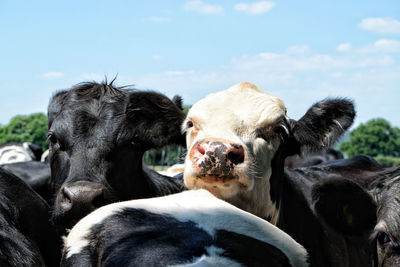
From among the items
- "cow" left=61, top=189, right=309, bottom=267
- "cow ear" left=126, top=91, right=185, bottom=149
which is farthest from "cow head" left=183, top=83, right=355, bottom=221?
"cow" left=61, top=189, right=309, bottom=267

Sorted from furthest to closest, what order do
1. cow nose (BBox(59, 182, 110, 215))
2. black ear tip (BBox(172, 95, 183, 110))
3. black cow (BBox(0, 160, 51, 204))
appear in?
black cow (BBox(0, 160, 51, 204))
black ear tip (BBox(172, 95, 183, 110))
cow nose (BBox(59, 182, 110, 215))

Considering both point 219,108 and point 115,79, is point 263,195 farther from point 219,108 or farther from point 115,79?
point 115,79

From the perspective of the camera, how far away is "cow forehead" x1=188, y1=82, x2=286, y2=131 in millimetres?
3859

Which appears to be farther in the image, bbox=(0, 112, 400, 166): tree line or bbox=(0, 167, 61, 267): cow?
bbox=(0, 112, 400, 166): tree line

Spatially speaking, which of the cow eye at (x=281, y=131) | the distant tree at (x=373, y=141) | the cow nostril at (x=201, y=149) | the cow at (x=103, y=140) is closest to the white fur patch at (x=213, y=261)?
the cow nostril at (x=201, y=149)

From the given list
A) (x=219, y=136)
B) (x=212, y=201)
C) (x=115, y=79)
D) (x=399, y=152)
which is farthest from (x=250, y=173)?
(x=399, y=152)

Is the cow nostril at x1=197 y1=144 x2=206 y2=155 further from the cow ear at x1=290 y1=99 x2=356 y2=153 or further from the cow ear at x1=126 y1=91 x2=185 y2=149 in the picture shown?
the cow ear at x1=290 y1=99 x2=356 y2=153

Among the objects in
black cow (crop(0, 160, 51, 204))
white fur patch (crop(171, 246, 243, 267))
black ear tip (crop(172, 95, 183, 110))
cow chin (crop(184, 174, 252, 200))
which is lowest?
black cow (crop(0, 160, 51, 204))

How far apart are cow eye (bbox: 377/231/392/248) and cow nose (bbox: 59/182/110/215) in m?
2.01

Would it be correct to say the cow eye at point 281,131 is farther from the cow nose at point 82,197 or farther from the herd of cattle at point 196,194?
the cow nose at point 82,197

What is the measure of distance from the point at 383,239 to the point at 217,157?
117cm

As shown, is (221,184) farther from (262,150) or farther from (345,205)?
(345,205)

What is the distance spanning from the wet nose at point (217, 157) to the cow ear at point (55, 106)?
1.74m

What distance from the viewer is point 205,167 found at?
347 centimetres
